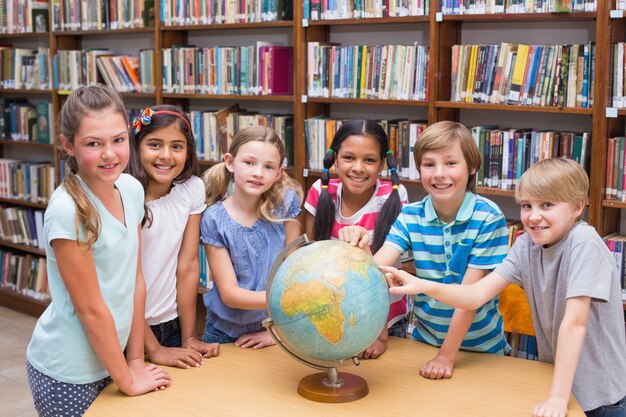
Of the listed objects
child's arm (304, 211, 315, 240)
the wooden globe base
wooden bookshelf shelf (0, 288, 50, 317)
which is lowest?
wooden bookshelf shelf (0, 288, 50, 317)

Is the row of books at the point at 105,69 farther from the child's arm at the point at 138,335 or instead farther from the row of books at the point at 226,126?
the child's arm at the point at 138,335

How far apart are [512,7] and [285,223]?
2.00 m

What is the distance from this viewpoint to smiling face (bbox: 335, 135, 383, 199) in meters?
2.78

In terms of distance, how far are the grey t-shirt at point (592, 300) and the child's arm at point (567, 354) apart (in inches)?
2.0

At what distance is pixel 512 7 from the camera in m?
4.05

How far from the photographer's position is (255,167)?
2656 millimetres

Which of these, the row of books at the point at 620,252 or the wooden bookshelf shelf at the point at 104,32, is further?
the wooden bookshelf shelf at the point at 104,32

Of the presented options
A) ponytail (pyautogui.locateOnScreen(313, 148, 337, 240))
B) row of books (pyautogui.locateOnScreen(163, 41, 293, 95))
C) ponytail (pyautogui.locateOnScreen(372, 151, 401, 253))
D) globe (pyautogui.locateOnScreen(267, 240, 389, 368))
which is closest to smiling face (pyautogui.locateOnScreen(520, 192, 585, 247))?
globe (pyautogui.locateOnScreen(267, 240, 389, 368))

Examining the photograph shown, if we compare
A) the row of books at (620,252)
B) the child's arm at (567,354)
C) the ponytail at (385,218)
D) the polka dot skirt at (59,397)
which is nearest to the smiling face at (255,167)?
the ponytail at (385,218)

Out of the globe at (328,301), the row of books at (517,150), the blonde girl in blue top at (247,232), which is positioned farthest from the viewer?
the row of books at (517,150)

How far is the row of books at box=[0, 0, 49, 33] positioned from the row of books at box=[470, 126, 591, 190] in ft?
12.3

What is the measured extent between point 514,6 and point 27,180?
14.0 feet

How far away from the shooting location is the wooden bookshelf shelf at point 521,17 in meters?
3.87

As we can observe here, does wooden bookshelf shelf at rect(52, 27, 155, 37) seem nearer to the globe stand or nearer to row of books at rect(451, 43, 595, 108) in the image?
row of books at rect(451, 43, 595, 108)
